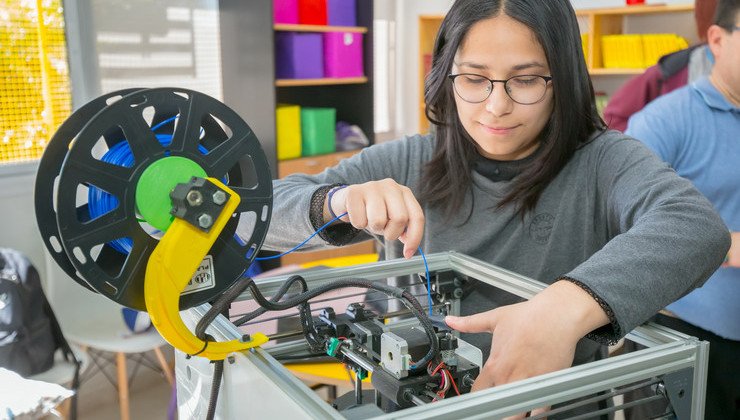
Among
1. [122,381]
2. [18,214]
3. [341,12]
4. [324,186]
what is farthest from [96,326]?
[341,12]

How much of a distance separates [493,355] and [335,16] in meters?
3.51

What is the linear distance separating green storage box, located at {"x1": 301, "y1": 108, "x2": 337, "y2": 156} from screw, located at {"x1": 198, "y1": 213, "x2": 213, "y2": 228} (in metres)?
3.20

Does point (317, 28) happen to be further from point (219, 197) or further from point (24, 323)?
point (219, 197)

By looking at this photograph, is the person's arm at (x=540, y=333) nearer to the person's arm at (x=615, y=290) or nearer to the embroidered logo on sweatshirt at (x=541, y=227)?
the person's arm at (x=615, y=290)

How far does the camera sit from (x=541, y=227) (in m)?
1.17

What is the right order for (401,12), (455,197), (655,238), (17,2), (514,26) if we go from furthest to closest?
(401,12)
(17,2)
(455,197)
(514,26)
(655,238)

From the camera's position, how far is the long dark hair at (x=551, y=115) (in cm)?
102

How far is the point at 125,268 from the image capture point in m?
0.66

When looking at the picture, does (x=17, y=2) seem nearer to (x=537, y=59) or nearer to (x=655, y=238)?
(x=537, y=59)

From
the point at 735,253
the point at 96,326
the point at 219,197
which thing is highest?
the point at 219,197

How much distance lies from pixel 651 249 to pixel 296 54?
3147mm

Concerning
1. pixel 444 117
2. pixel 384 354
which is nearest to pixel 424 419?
pixel 384 354

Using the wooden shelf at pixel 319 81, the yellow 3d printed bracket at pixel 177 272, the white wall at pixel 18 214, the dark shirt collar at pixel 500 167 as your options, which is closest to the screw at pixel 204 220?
the yellow 3d printed bracket at pixel 177 272

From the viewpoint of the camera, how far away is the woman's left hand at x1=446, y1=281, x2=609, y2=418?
2.19 ft
